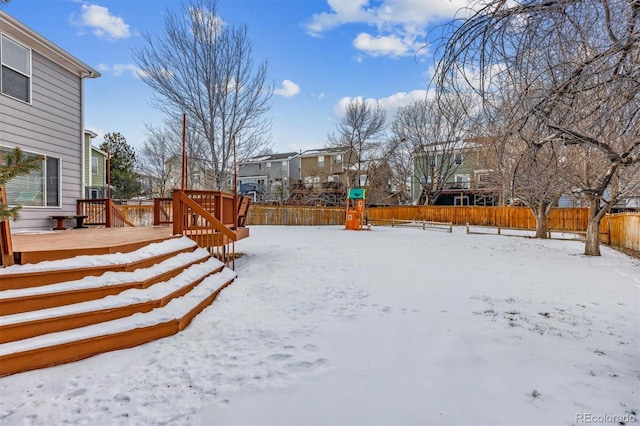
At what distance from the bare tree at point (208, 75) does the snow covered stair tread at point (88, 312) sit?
9117mm

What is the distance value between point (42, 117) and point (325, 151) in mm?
27278

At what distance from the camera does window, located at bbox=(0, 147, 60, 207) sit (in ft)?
21.1

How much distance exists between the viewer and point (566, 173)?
955 centimetres

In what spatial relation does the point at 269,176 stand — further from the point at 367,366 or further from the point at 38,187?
the point at 367,366

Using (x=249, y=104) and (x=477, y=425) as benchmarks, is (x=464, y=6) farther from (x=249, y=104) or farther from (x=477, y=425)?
(x=249, y=104)

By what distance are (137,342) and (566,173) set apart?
11412mm

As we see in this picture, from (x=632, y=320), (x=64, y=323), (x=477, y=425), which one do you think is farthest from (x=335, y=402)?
(x=632, y=320)

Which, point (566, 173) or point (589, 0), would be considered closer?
point (589, 0)

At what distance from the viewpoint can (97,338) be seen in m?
2.96

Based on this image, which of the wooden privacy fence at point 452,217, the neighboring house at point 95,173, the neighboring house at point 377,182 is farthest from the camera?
the neighboring house at point 377,182

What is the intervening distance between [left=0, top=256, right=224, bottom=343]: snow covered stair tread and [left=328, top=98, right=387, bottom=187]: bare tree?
22.3 metres

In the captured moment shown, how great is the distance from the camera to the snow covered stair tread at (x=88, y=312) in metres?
2.76

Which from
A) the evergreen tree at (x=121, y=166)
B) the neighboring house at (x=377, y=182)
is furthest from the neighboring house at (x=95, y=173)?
the neighboring house at (x=377, y=182)

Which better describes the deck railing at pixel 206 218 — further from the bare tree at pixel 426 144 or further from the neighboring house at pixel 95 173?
the bare tree at pixel 426 144
